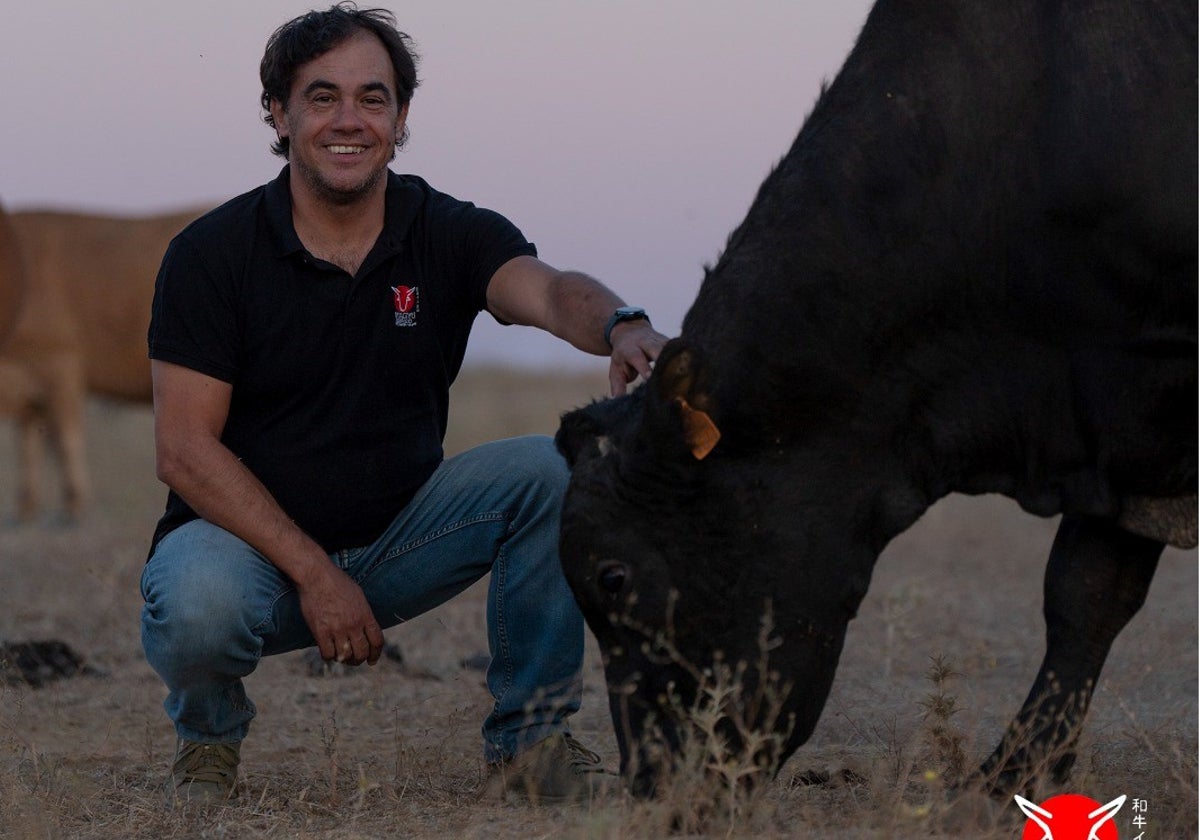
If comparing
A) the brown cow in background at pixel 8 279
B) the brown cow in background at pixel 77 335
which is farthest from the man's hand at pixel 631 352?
the brown cow in background at pixel 77 335

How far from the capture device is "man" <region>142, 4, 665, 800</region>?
4488mm

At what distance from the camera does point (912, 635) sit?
6.51 m

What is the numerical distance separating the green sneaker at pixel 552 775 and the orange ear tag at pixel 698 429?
1.11 m

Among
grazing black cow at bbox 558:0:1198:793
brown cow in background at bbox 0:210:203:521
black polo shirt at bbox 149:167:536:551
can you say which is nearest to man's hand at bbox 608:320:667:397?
grazing black cow at bbox 558:0:1198:793

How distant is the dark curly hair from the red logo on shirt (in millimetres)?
628

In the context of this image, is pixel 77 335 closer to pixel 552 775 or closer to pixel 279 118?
pixel 279 118

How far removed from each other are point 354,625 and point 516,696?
0.55 m

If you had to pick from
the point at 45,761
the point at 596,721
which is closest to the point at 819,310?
the point at 596,721

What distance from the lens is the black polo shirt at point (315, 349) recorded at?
15.3 feet

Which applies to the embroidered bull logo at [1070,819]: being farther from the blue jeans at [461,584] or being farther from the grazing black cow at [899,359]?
the blue jeans at [461,584]

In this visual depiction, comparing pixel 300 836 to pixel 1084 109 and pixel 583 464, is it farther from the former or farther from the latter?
pixel 1084 109

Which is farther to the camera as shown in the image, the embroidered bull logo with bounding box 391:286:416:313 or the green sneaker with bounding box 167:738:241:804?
the embroidered bull logo with bounding box 391:286:416:313

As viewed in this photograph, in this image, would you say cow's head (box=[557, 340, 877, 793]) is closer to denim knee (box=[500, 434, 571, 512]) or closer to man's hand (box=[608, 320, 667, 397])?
man's hand (box=[608, 320, 667, 397])

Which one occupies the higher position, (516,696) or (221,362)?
(221,362)
